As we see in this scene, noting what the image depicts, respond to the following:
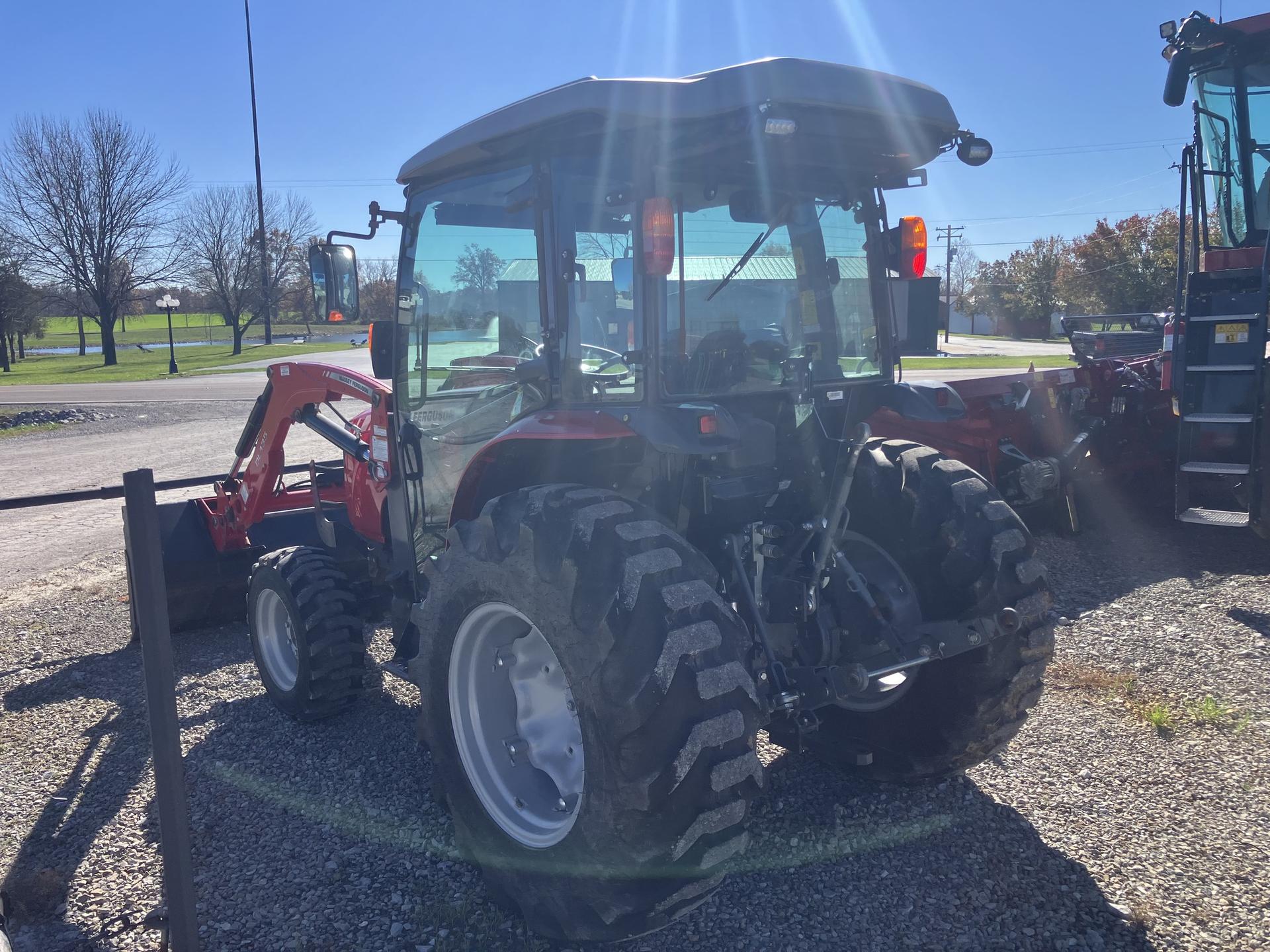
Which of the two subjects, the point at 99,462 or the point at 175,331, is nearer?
the point at 99,462

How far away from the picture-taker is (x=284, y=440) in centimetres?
548

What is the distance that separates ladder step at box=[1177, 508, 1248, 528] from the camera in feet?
20.0

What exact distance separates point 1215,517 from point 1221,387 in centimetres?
92

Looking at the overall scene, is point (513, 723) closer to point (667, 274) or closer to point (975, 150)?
point (667, 274)

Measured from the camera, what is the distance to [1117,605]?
19.3 feet

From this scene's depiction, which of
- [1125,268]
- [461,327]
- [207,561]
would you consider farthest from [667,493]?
[1125,268]

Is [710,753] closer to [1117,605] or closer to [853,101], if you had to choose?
[853,101]

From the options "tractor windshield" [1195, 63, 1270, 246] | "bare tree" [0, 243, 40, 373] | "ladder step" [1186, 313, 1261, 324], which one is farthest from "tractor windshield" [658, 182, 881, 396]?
"bare tree" [0, 243, 40, 373]

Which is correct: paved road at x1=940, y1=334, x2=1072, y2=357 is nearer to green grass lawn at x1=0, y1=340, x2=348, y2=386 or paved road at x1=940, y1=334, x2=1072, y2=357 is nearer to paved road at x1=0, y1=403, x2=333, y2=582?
paved road at x1=0, y1=403, x2=333, y2=582

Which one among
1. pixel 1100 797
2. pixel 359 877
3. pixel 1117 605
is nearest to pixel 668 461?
pixel 359 877

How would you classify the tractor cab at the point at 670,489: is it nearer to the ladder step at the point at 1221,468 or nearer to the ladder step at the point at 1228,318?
the ladder step at the point at 1221,468

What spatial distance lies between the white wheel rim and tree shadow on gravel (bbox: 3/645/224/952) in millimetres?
443

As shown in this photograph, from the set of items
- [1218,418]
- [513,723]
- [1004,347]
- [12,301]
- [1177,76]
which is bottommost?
[513,723]

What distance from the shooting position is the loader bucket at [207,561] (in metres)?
5.63
